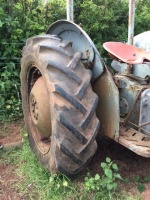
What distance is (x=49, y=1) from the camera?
5070 mm

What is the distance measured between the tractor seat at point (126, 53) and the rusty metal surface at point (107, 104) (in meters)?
0.18

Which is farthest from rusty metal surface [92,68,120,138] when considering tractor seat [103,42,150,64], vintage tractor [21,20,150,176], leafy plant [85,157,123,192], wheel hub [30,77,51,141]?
wheel hub [30,77,51,141]

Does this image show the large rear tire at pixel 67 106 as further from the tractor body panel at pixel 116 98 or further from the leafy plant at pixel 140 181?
the leafy plant at pixel 140 181

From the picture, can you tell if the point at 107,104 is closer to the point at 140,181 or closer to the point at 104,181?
the point at 104,181

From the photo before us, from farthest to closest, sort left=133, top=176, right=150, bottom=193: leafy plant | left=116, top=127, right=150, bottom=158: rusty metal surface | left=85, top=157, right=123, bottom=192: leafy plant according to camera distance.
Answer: left=133, top=176, right=150, bottom=193: leafy plant, left=85, top=157, right=123, bottom=192: leafy plant, left=116, top=127, right=150, bottom=158: rusty metal surface

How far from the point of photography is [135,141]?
299 cm

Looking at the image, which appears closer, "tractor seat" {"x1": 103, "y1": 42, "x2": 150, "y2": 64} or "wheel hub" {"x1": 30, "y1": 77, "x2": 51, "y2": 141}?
"tractor seat" {"x1": 103, "y1": 42, "x2": 150, "y2": 64}

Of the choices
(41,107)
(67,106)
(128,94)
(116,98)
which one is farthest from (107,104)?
(41,107)

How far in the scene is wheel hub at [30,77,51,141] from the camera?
10.5ft

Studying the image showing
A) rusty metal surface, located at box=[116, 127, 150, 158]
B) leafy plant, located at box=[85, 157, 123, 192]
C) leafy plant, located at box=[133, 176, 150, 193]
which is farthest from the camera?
leafy plant, located at box=[133, 176, 150, 193]

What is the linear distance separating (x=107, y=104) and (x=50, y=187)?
2.88 ft

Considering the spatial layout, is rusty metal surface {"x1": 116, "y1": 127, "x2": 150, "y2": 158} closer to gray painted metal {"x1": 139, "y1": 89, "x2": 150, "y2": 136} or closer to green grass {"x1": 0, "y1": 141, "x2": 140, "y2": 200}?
gray painted metal {"x1": 139, "y1": 89, "x2": 150, "y2": 136}

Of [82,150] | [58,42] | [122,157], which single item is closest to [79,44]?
[58,42]

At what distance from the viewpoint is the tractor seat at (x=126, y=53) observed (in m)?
2.95
